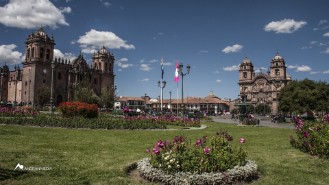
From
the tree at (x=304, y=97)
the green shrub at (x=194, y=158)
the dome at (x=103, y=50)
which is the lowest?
the green shrub at (x=194, y=158)

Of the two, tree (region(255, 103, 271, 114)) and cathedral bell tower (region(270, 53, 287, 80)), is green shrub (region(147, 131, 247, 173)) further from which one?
cathedral bell tower (region(270, 53, 287, 80))

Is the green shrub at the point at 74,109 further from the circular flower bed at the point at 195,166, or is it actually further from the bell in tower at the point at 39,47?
the bell in tower at the point at 39,47

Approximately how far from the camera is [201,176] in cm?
640

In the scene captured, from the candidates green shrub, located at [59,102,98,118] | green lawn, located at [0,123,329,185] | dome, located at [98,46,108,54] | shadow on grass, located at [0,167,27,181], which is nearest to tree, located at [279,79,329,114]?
green shrub, located at [59,102,98,118]

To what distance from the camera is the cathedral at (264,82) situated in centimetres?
10950

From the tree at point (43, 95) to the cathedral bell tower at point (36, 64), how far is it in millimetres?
2797

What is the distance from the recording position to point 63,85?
250ft

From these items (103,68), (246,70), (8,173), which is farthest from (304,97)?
(246,70)

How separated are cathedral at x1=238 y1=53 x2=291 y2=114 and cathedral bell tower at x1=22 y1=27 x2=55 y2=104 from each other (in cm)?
6517

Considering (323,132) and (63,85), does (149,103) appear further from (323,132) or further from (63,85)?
(323,132)

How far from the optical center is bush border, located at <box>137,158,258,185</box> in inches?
251

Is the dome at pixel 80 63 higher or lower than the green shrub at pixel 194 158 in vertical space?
higher

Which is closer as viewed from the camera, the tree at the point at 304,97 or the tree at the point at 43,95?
the tree at the point at 304,97


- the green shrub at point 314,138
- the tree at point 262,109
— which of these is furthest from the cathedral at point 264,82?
the green shrub at point 314,138
